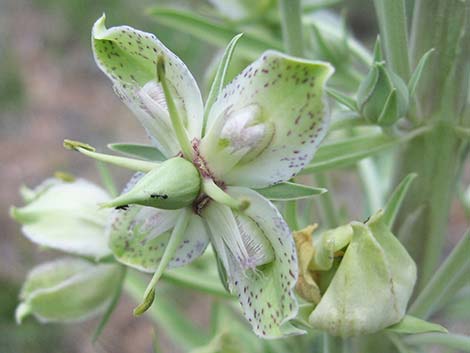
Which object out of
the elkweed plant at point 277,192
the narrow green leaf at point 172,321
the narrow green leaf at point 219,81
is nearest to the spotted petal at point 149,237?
the elkweed plant at point 277,192

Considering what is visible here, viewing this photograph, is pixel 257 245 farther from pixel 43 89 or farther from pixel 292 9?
pixel 43 89

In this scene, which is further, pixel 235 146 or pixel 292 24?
pixel 292 24

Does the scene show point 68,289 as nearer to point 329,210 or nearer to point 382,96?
point 329,210

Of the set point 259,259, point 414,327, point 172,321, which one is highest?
point 259,259

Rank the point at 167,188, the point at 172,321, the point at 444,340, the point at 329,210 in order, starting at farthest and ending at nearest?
the point at 172,321
the point at 329,210
the point at 444,340
the point at 167,188

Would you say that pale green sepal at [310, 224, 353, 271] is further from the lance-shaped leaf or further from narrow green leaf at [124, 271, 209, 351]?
narrow green leaf at [124, 271, 209, 351]

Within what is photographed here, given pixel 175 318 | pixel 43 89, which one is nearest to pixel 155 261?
pixel 175 318

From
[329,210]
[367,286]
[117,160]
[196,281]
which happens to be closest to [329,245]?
[367,286]

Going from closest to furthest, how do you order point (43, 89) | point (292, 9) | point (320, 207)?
point (292, 9), point (320, 207), point (43, 89)
